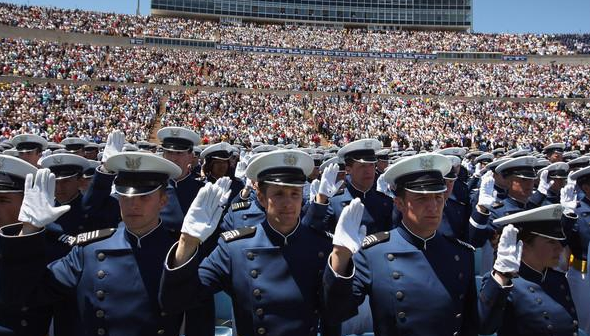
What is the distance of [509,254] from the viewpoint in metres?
2.56

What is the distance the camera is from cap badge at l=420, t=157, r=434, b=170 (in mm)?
2873

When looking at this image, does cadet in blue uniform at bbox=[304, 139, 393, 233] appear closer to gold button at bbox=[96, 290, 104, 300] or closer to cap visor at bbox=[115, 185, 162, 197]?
cap visor at bbox=[115, 185, 162, 197]

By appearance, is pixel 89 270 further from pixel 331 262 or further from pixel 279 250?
pixel 331 262

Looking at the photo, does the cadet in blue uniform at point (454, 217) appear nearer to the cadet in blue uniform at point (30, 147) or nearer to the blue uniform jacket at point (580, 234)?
the blue uniform jacket at point (580, 234)

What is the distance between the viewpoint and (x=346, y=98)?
36.0m

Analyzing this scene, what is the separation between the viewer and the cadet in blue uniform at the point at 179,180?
4.78 m

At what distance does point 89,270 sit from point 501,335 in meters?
2.61

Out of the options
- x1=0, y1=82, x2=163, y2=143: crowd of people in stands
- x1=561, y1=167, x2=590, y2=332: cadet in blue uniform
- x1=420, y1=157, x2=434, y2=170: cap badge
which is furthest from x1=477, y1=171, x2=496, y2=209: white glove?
x1=0, y1=82, x2=163, y2=143: crowd of people in stands

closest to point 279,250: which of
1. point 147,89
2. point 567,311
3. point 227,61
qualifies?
point 567,311

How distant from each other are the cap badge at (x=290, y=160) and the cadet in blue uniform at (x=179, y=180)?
2.14m

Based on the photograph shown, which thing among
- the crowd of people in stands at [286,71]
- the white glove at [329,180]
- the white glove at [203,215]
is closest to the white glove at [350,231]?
the white glove at [203,215]

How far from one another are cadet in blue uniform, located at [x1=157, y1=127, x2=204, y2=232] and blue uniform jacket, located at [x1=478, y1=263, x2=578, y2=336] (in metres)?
3.09

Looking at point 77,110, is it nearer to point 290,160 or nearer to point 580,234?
point 290,160

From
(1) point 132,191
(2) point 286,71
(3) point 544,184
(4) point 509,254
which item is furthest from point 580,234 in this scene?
(2) point 286,71
